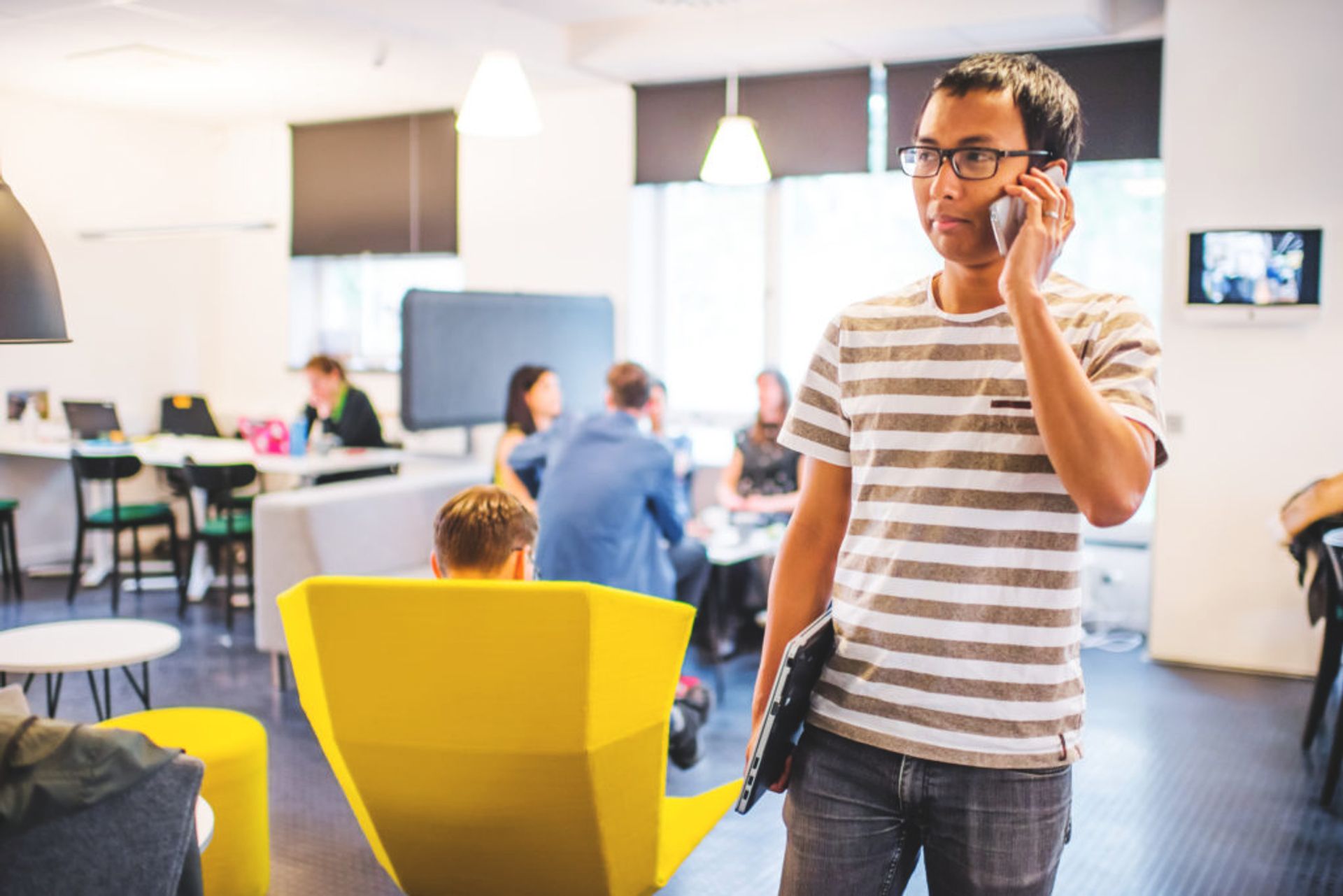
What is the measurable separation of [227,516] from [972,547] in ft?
19.8

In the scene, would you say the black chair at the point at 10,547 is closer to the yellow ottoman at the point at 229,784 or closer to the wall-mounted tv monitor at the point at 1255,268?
the yellow ottoman at the point at 229,784

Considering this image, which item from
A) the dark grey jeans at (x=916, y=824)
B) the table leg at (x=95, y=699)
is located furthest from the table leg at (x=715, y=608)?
the dark grey jeans at (x=916, y=824)

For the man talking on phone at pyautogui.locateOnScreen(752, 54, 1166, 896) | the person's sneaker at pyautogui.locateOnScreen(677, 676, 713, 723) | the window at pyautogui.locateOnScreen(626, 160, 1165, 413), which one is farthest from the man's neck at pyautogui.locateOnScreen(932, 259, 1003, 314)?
the window at pyautogui.locateOnScreen(626, 160, 1165, 413)

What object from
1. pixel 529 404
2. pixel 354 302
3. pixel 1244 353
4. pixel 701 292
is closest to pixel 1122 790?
pixel 1244 353

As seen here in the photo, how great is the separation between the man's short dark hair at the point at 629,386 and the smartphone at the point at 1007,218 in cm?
297

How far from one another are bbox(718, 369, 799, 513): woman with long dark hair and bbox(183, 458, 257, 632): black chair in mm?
2421

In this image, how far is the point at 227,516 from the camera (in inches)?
265

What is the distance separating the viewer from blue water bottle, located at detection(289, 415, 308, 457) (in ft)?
22.9

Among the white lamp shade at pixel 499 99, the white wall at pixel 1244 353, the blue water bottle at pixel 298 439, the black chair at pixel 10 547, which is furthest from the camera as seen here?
the black chair at pixel 10 547

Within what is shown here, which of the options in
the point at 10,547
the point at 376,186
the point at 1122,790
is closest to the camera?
the point at 1122,790

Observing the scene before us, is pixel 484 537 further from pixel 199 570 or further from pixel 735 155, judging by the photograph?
pixel 199 570

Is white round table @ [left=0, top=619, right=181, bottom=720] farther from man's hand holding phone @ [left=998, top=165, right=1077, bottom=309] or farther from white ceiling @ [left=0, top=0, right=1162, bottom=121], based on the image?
white ceiling @ [left=0, top=0, right=1162, bottom=121]

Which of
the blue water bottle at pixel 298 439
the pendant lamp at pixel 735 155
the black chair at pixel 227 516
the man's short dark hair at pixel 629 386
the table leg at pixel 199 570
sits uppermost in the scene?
the pendant lamp at pixel 735 155

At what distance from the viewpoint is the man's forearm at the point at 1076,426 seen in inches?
48.3
